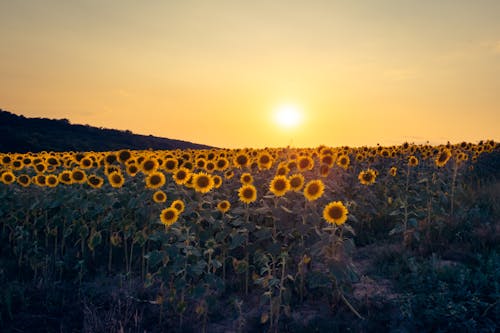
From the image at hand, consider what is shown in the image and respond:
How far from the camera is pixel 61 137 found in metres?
49.8

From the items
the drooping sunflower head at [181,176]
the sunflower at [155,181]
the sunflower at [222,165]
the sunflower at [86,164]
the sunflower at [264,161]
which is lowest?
the sunflower at [155,181]

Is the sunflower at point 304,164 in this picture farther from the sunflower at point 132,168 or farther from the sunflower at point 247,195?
the sunflower at point 132,168

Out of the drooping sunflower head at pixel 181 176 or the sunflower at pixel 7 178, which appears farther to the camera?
the sunflower at pixel 7 178

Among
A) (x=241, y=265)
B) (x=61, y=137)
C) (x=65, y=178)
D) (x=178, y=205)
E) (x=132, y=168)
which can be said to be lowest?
(x=241, y=265)

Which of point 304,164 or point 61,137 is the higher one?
point 61,137

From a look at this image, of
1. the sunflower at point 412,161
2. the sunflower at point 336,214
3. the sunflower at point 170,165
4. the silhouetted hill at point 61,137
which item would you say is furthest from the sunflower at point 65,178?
the silhouetted hill at point 61,137

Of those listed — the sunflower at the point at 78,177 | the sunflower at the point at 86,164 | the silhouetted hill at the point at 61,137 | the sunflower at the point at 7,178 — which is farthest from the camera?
the silhouetted hill at the point at 61,137

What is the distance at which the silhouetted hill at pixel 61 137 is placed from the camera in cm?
4291

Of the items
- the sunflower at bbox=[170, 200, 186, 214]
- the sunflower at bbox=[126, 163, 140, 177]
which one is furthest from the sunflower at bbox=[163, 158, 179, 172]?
the sunflower at bbox=[170, 200, 186, 214]

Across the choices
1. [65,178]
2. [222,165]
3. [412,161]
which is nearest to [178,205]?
[222,165]

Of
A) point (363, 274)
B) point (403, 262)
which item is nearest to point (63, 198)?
point (363, 274)

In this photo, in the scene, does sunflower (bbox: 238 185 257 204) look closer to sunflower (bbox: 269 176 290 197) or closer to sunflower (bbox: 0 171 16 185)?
sunflower (bbox: 269 176 290 197)

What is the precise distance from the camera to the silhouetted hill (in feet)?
141

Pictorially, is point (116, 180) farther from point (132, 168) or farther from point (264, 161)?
point (264, 161)
